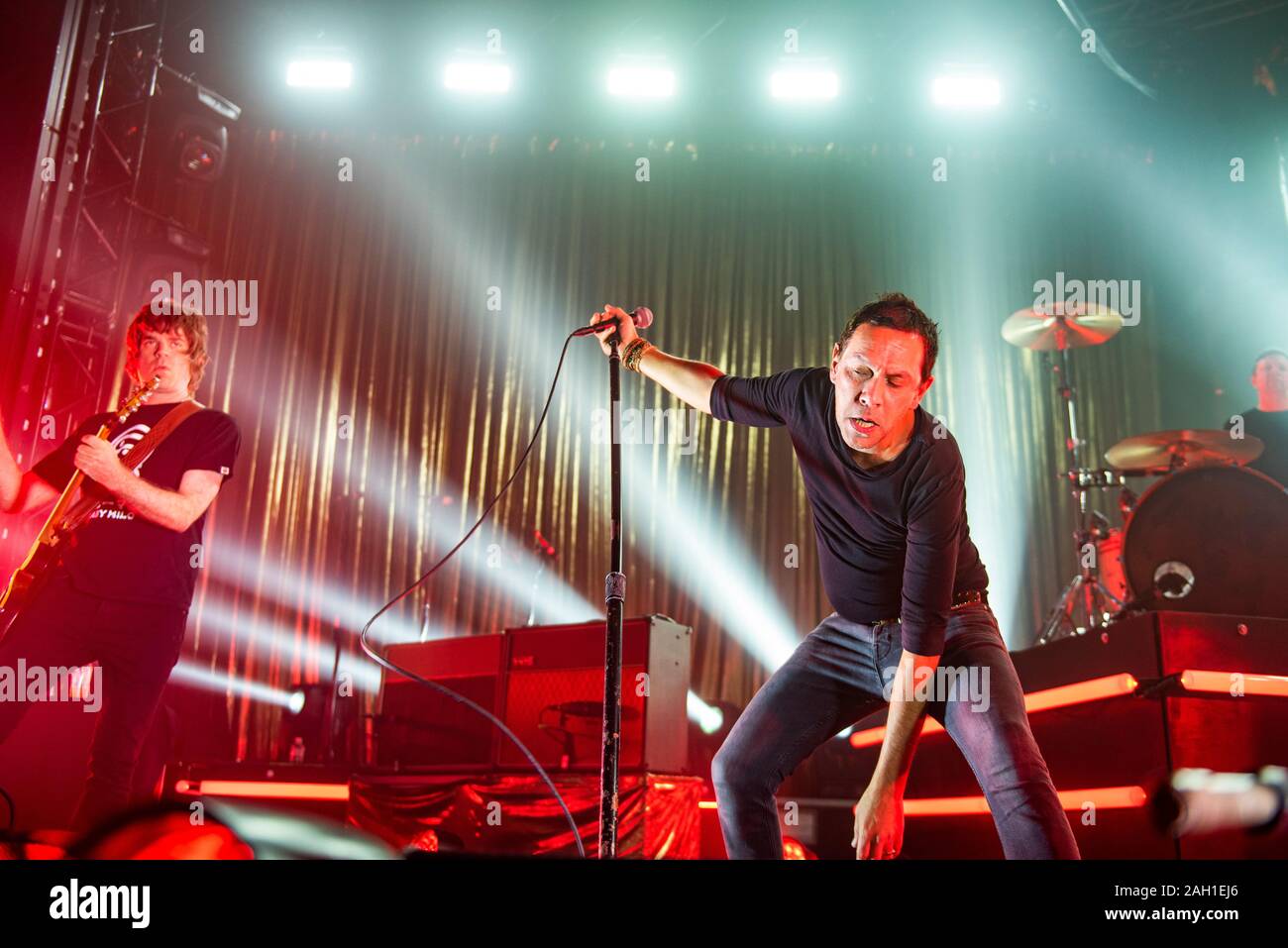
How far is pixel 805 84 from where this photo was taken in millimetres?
8594

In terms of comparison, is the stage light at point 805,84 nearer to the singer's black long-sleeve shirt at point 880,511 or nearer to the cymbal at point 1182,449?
the cymbal at point 1182,449

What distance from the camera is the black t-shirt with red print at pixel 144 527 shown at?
3.18 metres

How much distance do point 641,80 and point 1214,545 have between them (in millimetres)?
6202

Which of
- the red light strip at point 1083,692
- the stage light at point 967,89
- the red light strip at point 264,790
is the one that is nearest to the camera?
the red light strip at point 1083,692

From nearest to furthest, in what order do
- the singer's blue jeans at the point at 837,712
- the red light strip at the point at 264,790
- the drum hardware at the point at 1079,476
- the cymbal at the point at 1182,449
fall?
the singer's blue jeans at the point at 837,712, the red light strip at the point at 264,790, the cymbal at the point at 1182,449, the drum hardware at the point at 1079,476

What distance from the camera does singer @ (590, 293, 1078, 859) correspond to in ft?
7.91

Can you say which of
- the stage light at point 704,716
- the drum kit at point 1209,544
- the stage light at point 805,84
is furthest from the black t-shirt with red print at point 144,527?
the stage light at point 805,84

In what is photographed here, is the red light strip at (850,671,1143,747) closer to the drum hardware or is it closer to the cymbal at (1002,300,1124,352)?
the drum hardware

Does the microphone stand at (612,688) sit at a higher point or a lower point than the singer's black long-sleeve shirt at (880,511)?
lower

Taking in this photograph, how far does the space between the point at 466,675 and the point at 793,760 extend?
125 inches

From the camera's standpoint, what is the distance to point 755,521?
870 cm

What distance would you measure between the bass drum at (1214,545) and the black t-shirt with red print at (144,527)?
3.92m

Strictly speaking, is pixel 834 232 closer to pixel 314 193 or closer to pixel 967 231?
pixel 967 231

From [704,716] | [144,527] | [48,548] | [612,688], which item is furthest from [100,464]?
[704,716]
